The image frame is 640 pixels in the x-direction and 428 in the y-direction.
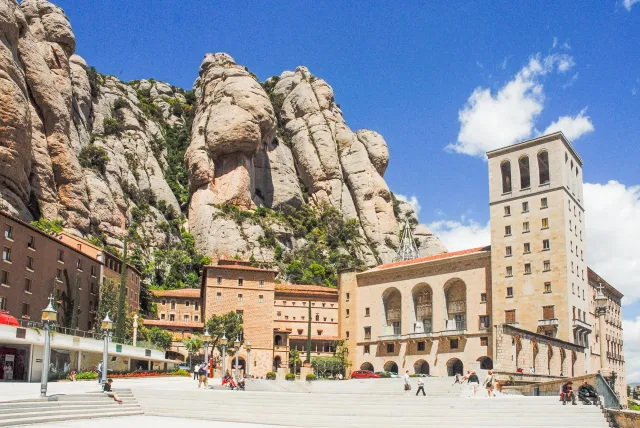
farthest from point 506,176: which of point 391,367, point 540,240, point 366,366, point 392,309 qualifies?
point 366,366

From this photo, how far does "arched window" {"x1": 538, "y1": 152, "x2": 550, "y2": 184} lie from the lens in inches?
2587

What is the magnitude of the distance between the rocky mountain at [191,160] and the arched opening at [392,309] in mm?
31314

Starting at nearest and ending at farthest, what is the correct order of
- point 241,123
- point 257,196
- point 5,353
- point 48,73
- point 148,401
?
point 148,401
point 5,353
point 48,73
point 241,123
point 257,196

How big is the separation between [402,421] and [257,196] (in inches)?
3689

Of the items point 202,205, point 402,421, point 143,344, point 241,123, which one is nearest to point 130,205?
point 202,205

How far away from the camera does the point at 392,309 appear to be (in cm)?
7412

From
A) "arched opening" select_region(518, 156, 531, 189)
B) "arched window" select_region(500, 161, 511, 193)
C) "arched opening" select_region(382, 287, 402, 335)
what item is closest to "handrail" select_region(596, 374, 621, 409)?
"arched opening" select_region(518, 156, 531, 189)

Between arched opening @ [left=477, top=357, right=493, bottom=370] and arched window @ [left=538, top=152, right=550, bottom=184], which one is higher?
arched window @ [left=538, top=152, right=550, bottom=184]

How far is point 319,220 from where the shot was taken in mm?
119750

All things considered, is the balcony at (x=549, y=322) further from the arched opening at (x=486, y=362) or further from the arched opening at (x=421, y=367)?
the arched opening at (x=421, y=367)

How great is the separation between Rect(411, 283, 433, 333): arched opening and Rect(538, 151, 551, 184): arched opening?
16.0m

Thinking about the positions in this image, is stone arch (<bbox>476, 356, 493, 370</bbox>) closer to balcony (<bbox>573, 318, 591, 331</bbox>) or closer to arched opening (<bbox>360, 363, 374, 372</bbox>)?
balcony (<bbox>573, 318, 591, 331</bbox>)

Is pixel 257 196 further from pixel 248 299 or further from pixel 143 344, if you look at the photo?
pixel 143 344

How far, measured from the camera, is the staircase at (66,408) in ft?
69.5
